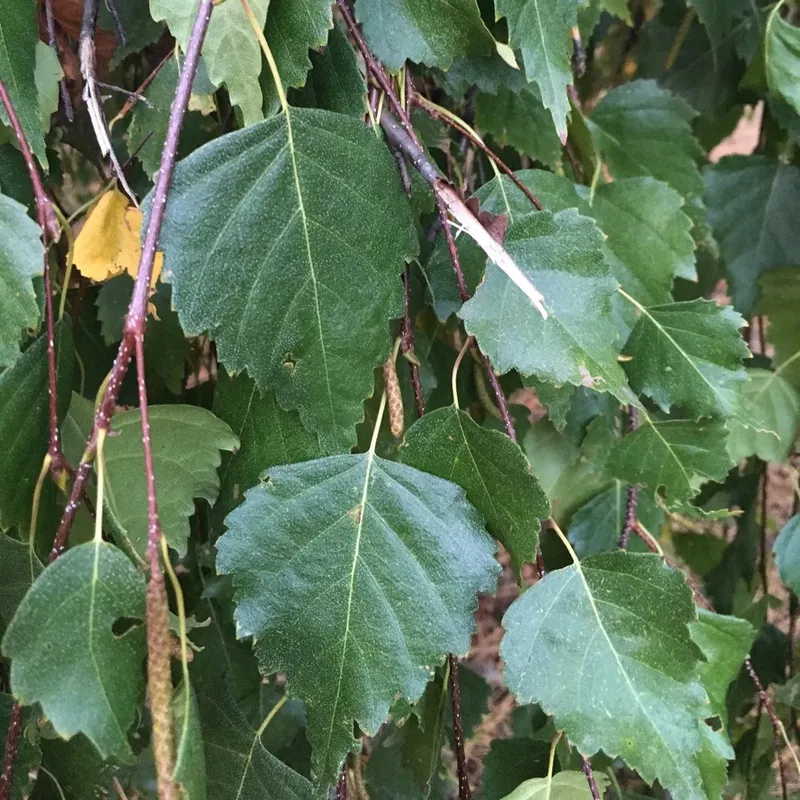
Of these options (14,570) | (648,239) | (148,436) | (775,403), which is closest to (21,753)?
(14,570)

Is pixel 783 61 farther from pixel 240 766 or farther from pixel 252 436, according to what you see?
pixel 240 766

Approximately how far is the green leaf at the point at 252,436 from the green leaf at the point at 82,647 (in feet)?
0.32

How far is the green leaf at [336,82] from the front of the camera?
1.07 ft

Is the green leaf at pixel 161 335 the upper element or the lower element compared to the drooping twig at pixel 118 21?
lower

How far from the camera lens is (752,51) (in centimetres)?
60

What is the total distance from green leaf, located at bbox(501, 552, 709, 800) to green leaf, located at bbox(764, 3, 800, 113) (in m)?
0.35

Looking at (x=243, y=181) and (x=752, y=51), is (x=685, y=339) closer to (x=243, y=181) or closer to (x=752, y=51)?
(x=243, y=181)

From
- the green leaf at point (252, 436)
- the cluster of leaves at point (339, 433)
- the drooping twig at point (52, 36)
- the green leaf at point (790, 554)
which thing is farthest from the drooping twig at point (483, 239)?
the green leaf at point (790, 554)

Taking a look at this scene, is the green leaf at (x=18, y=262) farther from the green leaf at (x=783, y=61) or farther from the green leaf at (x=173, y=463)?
the green leaf at (x=783, y=61)

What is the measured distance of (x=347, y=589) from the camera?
0.29m

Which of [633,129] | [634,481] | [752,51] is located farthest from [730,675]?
[752,51]

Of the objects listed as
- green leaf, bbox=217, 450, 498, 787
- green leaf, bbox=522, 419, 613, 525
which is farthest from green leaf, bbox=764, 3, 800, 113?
green leaf, bbox=217, 450, 498, 787

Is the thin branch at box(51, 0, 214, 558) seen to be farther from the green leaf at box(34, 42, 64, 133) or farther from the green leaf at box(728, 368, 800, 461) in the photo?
the green leaf at box(728, 368, 800, 461)

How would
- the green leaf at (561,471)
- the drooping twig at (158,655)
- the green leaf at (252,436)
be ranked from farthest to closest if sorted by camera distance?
the green leaf at (561,471) → the green leaf at (252,436) → the drooping twig at (158,655)
